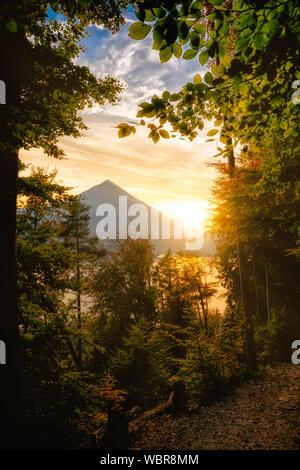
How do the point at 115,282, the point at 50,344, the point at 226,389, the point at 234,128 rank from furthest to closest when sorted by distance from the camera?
1. the point at 115,282
2. the point at 226,389
3. the point at 50,344
4. the point at 234,128

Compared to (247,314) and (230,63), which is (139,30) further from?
(247,314)

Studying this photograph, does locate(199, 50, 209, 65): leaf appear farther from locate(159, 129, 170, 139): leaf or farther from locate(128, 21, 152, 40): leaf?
locate(159, 129, 170, 139): leaf

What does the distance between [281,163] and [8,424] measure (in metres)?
8.76

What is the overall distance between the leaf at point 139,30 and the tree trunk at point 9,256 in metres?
3.44

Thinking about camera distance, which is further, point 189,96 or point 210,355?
point 210,355

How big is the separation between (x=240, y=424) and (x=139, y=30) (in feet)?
27.8

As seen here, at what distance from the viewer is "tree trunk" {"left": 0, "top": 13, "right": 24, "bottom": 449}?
4.11 meters

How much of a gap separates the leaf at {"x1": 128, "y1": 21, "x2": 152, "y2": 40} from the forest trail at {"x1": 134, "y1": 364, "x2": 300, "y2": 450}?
721cm

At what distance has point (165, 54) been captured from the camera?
1530 mm

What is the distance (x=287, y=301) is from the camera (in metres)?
15.4

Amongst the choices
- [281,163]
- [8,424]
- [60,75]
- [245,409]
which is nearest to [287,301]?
[245,409]

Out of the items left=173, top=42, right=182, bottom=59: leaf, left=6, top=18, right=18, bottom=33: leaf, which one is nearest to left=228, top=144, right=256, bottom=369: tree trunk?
left=173, top=42, right=182, bottom=59: leaf

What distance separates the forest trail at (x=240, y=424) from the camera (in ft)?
17.1
